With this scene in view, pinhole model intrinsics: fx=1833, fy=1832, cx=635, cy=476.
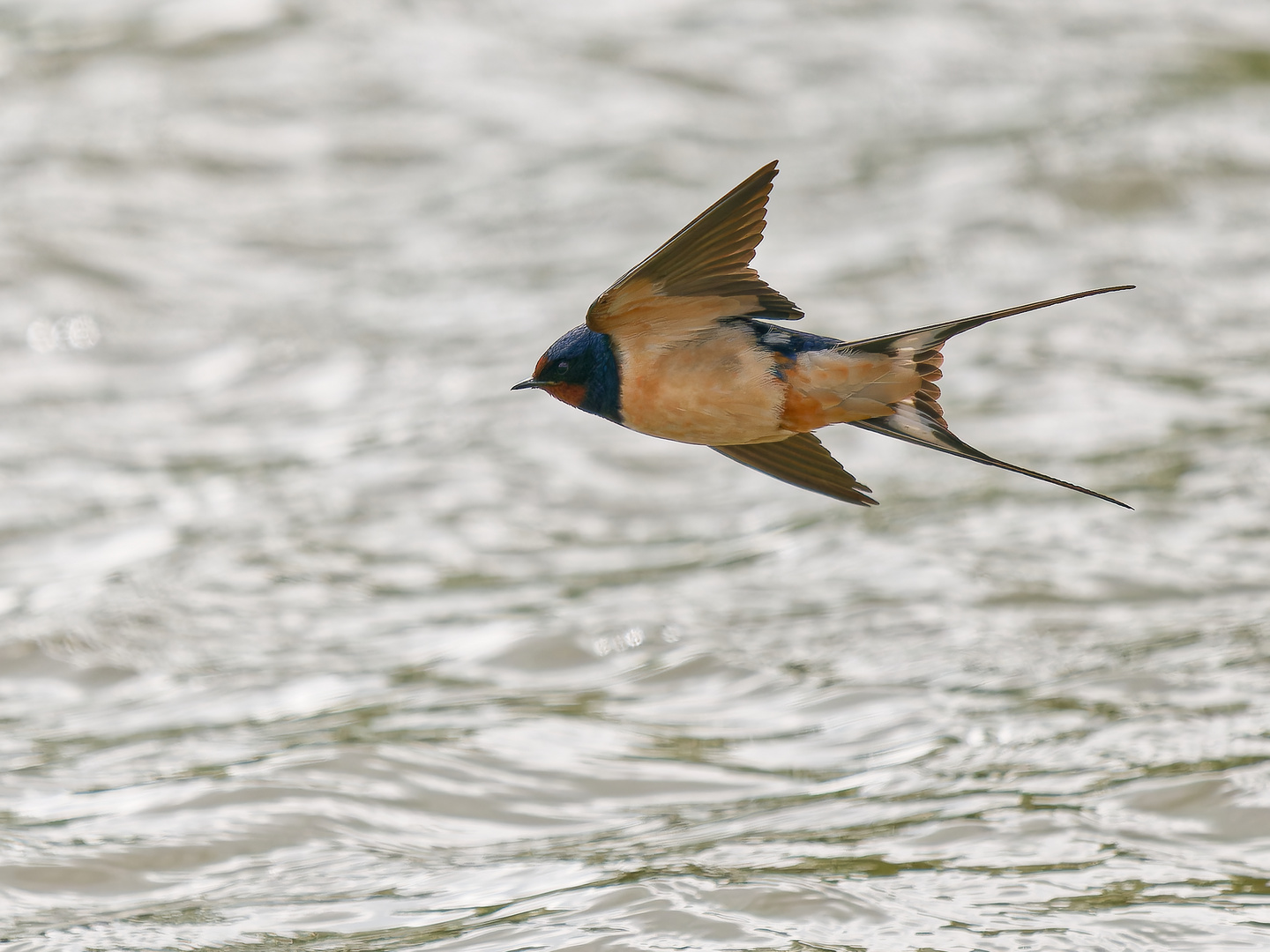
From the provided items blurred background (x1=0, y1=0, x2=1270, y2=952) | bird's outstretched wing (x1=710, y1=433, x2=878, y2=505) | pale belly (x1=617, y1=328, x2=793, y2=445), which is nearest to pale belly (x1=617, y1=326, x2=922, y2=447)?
pale belly (x1=617, y1=328, x2=793, y2=445)

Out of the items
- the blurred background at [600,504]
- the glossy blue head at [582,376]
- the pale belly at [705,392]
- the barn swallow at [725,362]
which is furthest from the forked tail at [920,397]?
the blurred background at [600,504]

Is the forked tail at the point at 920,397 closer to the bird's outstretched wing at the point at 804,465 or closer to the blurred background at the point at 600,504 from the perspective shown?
the bird's outstretched wing at the point at 804,465

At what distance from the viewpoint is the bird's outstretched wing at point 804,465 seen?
8.90 feet

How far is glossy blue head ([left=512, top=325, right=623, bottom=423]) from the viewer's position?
2510mm

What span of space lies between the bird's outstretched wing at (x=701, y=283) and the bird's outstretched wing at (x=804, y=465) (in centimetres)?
24

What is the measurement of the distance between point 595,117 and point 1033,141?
12.3ft

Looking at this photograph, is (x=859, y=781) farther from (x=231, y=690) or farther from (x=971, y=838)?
(x=231, y=690)

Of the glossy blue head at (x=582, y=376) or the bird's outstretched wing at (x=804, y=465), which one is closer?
the glossy blue head at (x=582, y=376)

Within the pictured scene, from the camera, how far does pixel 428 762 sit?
724 cm

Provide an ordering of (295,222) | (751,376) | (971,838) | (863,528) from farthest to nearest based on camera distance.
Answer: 1. (295,222)
2. (863,528)
3. (971,838)
4. (751,376)

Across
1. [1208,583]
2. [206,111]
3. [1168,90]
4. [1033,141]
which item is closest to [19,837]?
[1208,583]

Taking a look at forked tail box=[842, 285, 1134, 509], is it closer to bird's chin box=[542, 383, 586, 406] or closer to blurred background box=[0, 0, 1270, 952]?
bird's chin box=[542, 383, 586, 406]

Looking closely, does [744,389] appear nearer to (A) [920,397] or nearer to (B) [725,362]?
(B) [725,362]

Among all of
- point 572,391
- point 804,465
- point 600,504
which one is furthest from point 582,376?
point 600,504
